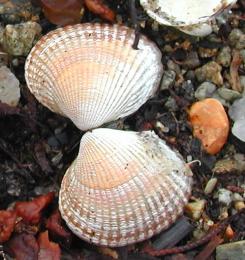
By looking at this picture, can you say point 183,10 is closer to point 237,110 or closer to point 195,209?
point 237,110

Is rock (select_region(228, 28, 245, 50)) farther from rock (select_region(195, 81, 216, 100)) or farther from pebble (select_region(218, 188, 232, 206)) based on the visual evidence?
pebble (select_region(218, 188, 232, 206))

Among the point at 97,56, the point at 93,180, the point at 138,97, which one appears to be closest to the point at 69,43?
the point at 97,56

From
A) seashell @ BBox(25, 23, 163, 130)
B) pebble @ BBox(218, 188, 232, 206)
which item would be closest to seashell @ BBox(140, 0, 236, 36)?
seashell @ BBox(25, 23, 163, 130)

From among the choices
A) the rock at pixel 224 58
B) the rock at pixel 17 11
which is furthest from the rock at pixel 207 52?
the rock at pixel 17 11

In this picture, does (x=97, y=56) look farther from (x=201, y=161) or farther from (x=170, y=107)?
(x=201, y=161)

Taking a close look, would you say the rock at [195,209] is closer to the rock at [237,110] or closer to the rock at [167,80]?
the rock at [237,110]

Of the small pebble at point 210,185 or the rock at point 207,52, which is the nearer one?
the small pebble at point 210,185
